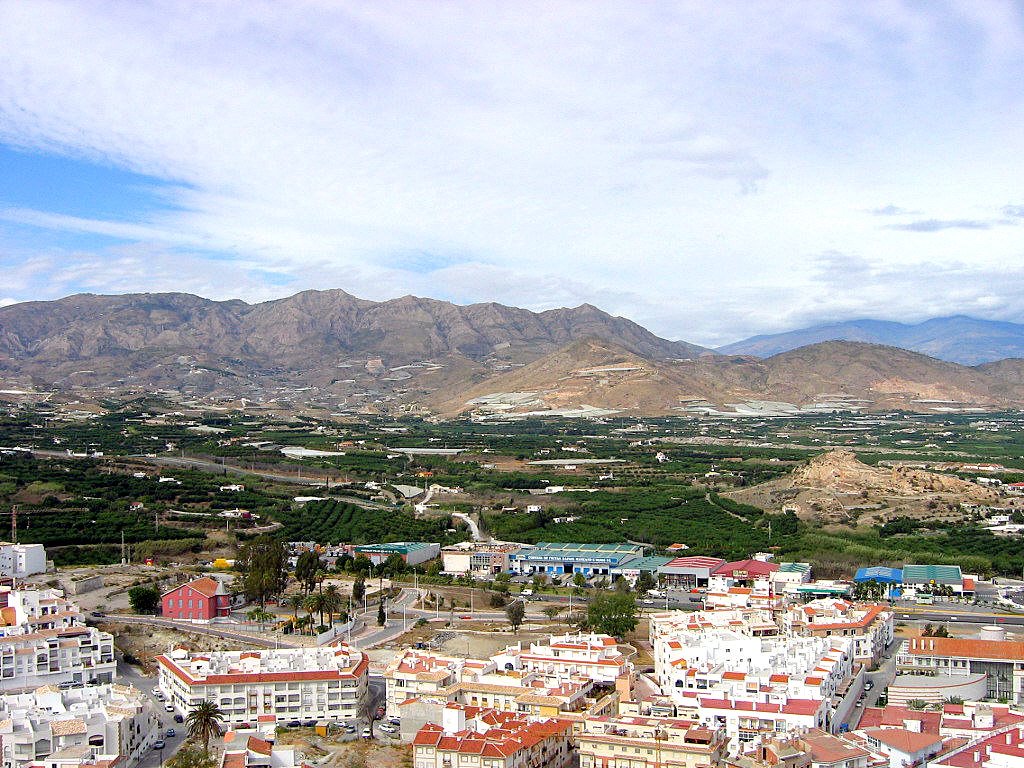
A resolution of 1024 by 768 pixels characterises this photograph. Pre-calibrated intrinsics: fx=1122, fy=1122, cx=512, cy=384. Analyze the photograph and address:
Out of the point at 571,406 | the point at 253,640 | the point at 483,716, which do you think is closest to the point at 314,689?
the point at 483,716

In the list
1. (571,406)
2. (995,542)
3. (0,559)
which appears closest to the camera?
(0,559)

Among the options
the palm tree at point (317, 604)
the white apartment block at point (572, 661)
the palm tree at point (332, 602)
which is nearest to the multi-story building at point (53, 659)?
the palm tree at point (317, 604)

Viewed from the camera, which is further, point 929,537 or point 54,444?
point 54,444

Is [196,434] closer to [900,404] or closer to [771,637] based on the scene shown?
[771,637]

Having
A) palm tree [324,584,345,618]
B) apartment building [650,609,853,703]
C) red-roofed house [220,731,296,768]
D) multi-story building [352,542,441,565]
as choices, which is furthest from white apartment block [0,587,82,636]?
apartment building [650,609,853,703]

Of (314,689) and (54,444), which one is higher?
(54,444)

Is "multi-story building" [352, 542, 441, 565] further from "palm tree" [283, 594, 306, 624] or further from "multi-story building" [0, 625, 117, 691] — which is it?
"multi-story building" [0, 625, 117, 691]

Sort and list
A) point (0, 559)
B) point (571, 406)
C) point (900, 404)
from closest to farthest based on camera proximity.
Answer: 1. point (0, 559)
2. point (571, 406)
3. point (900, 404)
